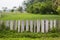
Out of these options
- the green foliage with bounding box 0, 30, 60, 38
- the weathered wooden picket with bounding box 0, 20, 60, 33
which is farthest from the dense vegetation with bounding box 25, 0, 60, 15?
the green foliage with bounding box 0, 30, 60, 38

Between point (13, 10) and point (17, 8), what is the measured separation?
22.3 inches

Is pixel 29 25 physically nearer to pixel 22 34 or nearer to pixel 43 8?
pixel 22 34

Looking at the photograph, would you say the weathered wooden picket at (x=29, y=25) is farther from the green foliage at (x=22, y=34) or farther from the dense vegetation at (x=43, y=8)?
the dense vegetation at (x=43, y=8)

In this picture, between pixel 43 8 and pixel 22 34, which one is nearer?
pixel 22 34

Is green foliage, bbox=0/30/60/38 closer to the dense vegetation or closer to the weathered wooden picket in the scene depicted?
the weathered wooden picket

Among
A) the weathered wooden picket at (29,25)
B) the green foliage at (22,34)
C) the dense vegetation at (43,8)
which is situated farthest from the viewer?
the dense vegetation at (43,8)

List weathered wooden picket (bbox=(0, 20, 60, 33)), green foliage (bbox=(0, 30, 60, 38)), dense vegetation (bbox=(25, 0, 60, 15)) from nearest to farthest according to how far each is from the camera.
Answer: green foliage (bbox=(0, 30, 60, 38))
weathered wooden picket (bbox=(0, 20, 60, 33))
dense vegetation (bbox=(25, 0, 60, 15))

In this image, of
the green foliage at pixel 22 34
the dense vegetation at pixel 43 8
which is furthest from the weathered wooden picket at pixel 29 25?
the dense vegetation at pixel 43 8

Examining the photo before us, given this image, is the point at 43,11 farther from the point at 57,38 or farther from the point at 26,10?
the point at 57,38

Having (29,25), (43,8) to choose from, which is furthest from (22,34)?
(43,8)

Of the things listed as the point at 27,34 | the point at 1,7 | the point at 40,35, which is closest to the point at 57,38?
the point at 40,35

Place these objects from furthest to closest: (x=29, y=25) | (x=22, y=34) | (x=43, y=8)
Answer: (x=43, y=8) < (x=29, y=25) < (x=22, y=34)

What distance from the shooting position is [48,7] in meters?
17.1

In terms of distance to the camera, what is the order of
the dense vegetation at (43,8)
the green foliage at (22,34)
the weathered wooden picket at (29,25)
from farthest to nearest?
the dense vegetation at (43,8) → the weathered wooden picket at (29,25) → the green foliage at (22,34)
